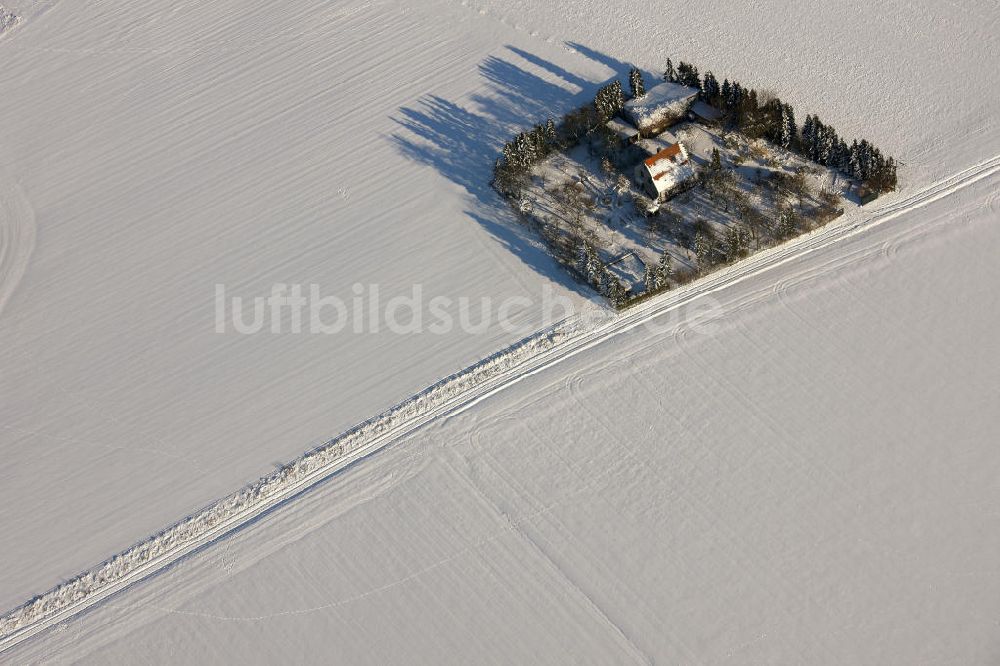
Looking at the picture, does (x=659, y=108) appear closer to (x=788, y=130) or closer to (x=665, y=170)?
(x=665, y=170)

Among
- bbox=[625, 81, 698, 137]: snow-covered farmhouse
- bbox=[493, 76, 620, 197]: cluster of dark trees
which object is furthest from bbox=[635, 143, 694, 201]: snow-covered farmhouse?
bbox=[493, 76, 620, 197]: cluster of dark trees

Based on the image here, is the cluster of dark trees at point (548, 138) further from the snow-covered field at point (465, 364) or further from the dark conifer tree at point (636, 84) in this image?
the snow-covered field at point (465, 364)

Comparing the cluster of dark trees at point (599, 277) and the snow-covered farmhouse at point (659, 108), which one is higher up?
the snow-covered farmhouse at point (659, 108)

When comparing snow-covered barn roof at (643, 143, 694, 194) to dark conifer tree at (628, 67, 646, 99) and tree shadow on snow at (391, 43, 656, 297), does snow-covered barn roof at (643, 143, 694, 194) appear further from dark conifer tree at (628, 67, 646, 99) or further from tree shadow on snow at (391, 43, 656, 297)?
tree shadow on snow at (391, 43, 656, 297)

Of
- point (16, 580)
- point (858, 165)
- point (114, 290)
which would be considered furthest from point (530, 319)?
point (16, 580)

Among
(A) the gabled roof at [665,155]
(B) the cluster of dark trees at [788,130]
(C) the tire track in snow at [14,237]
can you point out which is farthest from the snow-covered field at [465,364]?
(A) the gabled roof at [665,155]

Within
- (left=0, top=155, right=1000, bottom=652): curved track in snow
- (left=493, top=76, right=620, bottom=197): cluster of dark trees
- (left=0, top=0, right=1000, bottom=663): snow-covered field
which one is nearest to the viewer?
(left=0, top=0, right=1000, bottom=663): snow-covered field
